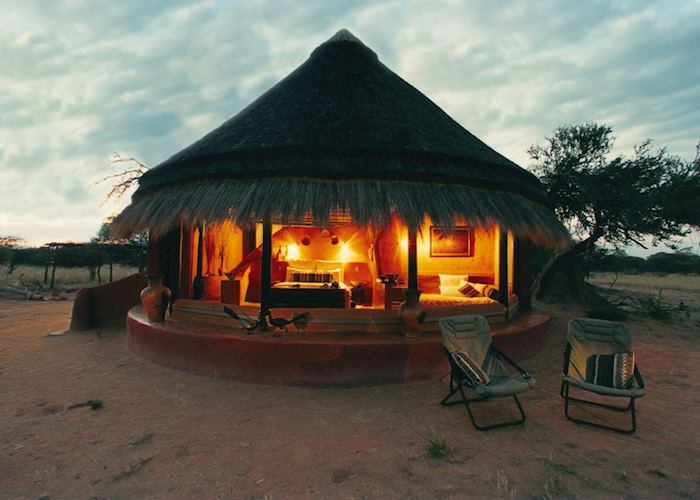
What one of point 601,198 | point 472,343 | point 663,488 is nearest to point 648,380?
point 472,343

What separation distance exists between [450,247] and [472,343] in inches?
228

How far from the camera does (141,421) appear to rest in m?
4.20

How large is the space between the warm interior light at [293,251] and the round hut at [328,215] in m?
0.85

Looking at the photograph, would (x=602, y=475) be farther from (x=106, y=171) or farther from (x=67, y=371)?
(x=106, y=171)

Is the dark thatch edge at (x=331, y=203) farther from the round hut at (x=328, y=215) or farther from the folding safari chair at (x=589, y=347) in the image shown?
the folding safari chair at (x=589, y=347)

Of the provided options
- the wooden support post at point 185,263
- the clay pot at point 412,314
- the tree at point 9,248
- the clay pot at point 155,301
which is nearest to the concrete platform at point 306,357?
the clay pot at point 412,314

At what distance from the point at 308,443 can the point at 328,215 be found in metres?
2.94

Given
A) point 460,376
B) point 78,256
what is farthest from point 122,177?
point 78,256

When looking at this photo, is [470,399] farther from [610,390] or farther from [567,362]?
[610,390]

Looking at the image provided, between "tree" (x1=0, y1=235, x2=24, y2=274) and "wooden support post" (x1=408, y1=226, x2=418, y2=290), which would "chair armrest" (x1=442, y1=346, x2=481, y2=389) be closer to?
"wooden support post" (x1=408, y1=226, x2=418, y2=290)

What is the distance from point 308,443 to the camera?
146 inches

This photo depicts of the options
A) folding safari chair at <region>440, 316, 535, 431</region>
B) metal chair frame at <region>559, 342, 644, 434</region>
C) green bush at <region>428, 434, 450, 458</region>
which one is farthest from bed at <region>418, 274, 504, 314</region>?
green bush at <region>428, 434, 450, 458</region>

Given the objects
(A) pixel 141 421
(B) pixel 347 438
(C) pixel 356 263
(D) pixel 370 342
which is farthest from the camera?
(C) pixel 356 263

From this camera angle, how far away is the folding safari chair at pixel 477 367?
4.05 m
